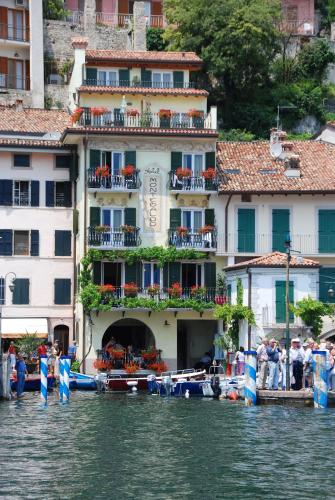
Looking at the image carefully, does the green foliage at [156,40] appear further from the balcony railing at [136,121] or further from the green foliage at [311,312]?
the green foliage at [311,312]

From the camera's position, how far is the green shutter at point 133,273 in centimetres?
6900

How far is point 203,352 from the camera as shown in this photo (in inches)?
2849

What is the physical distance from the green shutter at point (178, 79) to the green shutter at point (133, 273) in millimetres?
10718

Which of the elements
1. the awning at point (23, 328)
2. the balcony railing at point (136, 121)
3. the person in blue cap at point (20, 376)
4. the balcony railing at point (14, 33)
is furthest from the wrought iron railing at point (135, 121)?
the balcony railing at point (14, 33)

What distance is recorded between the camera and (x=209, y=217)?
230 feet

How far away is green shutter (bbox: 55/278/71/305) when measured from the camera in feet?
235

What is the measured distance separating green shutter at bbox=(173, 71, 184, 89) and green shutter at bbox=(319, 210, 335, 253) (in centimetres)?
1024

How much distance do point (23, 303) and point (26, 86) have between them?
2546 centimetres

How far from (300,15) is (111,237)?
4094cm

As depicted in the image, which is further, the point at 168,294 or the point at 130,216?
the point at 130,216

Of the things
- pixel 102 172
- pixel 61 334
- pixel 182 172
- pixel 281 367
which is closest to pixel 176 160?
pixel 182 172

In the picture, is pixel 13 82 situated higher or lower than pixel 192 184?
higher

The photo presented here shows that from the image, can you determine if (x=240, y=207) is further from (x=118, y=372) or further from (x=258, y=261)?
(x=118, y=372)

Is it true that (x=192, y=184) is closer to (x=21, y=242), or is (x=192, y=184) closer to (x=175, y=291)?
(x=175, y=291)
